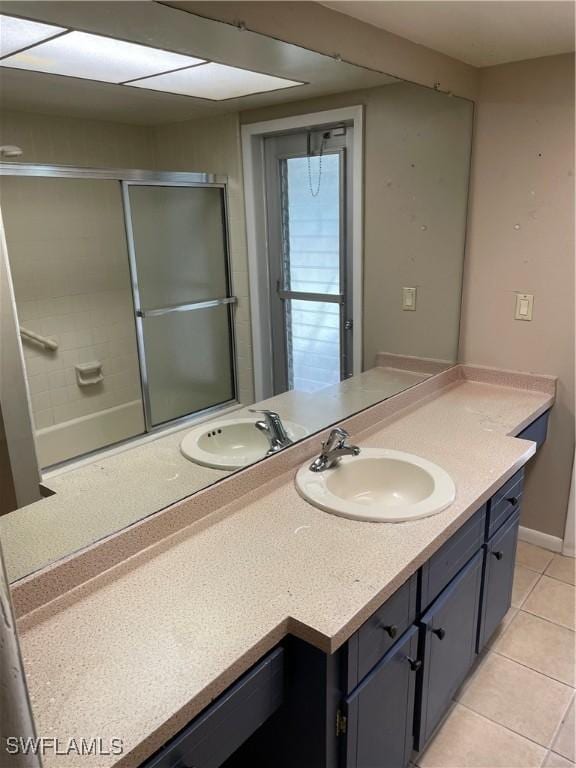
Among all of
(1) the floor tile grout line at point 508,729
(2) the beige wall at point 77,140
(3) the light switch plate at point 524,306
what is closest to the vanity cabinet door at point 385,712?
(1) the floor tile grout line at point 508,729

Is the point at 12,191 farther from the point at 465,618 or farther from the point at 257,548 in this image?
the point at 465,618

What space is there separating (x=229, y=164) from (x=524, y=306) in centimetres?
156

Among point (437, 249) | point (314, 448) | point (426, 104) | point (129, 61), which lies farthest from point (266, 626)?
point (426, 104)

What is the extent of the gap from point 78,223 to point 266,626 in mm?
953

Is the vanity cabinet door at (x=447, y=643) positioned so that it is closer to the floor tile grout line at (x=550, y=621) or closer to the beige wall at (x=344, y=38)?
the floor tile grout line at (x=550, y=621)

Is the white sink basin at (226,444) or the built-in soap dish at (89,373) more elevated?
the built-in soap dish at (89,373)

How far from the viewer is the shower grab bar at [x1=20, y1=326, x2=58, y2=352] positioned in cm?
122

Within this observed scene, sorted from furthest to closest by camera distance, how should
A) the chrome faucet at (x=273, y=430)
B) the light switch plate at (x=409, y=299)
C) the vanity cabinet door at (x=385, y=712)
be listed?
the light switch plate at (x=409, y=299) → the chrome faucet at (x=273, y=430) → the vanity cabinet door at (x=385, y=712)

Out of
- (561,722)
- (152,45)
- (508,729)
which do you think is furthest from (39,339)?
(561,722)

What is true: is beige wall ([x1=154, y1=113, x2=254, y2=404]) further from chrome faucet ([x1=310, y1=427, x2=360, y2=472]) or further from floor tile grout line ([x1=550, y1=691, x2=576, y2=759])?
floor tile grout line ([x1=550, y1=691, x2=576, y2=759])

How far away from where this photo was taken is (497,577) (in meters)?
2.01

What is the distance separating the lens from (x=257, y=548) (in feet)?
4.62

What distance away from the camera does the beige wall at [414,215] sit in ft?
7.21

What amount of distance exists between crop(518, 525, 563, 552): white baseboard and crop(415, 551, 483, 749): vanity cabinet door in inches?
41.7
